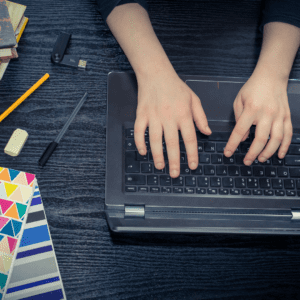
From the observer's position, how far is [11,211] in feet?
1.75

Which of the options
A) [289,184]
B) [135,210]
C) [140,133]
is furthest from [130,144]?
[289,184]

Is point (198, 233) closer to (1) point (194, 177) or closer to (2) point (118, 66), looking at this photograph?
(1) point (194, 177)

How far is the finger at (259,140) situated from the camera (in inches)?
21.1

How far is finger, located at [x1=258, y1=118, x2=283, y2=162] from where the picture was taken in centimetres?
55

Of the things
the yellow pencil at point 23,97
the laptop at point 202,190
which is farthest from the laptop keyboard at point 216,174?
the yellow pencil at point 23,97

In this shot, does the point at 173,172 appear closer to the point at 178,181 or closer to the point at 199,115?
the point at 178,181

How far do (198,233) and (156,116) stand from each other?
0.27 metres

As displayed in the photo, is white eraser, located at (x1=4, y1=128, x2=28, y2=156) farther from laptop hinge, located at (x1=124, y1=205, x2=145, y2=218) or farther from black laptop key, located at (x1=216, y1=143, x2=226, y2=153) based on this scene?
black laptop key, located at (x1=216, y1=143, x2=226, y2=153)

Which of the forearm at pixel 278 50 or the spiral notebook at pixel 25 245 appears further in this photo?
the forearm at pixel 278 50

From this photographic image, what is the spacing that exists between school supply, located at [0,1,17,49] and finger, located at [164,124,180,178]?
376mm

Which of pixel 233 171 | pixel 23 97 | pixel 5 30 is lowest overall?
pixel 233 171

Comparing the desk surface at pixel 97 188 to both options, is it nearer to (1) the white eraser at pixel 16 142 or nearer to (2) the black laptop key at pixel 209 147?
(1) the white eraser at pixel 16 142

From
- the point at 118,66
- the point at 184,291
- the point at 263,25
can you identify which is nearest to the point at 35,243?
the point at 184,291

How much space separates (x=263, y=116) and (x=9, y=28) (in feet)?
1.93
